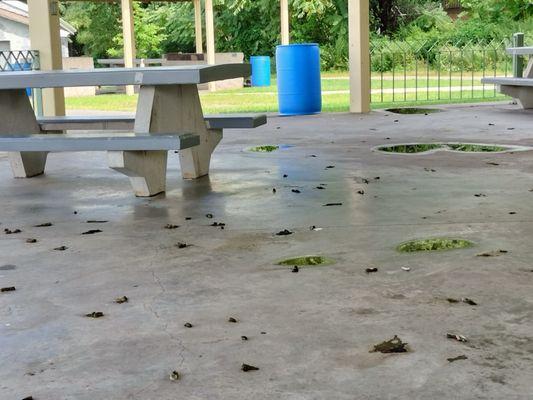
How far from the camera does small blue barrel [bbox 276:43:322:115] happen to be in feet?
42.7

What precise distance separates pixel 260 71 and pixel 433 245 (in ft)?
76.5

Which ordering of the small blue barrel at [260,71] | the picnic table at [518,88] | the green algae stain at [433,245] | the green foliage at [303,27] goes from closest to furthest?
the green algae stain at [433,245] → the picnic table at [518,88] → the small blue barrel at [260,71] → the green foliage at [303,27]

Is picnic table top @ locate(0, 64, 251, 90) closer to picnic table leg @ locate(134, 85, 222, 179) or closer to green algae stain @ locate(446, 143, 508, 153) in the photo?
picnic table leg @ locate(134, 85, 222, 179)

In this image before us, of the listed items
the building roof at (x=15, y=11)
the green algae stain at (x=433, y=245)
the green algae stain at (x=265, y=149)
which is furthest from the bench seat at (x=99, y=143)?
the building roof at (x=15, y=11)

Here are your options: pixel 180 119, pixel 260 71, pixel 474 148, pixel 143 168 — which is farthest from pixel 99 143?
pixel 260 71

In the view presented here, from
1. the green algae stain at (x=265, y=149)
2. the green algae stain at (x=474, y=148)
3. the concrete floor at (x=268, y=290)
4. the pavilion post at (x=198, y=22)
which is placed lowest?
the concrete floor at (x=268, y=290)

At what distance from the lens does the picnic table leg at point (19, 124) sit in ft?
Answer: 21.8

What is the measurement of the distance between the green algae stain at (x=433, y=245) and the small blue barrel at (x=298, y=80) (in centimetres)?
911

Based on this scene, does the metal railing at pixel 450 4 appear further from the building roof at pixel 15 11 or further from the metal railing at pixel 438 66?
the building roof at pixel 15 11

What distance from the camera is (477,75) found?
2462 centimetres

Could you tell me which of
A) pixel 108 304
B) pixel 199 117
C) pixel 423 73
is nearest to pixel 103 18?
pixel 423 73

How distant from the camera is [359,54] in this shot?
40.6 ft

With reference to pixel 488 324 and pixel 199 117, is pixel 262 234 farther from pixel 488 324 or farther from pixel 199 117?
pixel 199 117

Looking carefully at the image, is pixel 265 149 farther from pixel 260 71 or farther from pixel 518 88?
pixel 260 71
